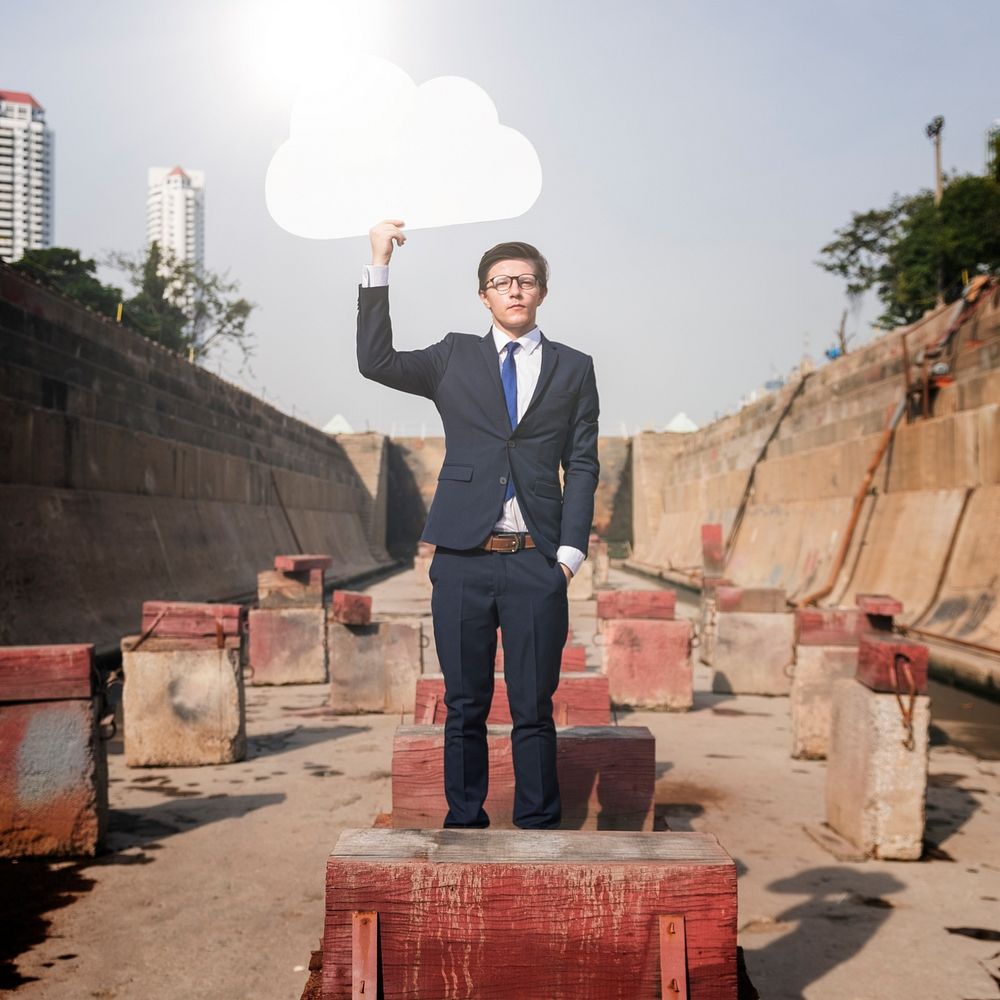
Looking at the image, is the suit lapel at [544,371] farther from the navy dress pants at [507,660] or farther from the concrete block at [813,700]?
the concrete block at [813,700]

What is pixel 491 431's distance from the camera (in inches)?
111

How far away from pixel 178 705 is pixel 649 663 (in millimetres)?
4080

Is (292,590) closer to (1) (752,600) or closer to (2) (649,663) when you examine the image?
(2) (649,663)

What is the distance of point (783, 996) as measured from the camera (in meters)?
3.36

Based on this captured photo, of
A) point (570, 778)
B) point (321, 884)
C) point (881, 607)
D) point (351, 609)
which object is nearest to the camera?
point (570, 778)

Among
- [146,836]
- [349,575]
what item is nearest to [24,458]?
[146,836]

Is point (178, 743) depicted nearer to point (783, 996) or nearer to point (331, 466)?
point (783, 996)

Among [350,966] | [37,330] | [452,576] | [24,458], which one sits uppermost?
[37,330]

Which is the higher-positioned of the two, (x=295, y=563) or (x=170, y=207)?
(x=170, y=207)

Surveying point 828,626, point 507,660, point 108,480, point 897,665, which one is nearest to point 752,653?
point 828,626

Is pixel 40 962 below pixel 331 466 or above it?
below

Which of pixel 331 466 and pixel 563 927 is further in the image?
pixel 331 466

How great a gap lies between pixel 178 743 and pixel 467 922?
499 cm

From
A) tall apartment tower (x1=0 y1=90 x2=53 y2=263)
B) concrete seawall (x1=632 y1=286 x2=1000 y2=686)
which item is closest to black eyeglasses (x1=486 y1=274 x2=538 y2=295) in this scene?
concrete seawall (x1=632 y1=286 x2=1000 y2=686)
